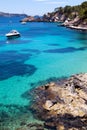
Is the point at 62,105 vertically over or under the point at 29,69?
over

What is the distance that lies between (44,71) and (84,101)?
16.2 m

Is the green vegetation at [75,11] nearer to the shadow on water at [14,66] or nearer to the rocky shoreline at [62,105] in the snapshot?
the shadow on water at [14,66]

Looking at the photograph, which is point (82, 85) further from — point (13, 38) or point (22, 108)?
point (13, 38)

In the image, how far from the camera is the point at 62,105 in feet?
90.7

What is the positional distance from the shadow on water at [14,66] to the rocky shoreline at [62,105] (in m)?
9.33

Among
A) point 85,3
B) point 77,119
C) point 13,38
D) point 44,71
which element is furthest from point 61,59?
point 85,3

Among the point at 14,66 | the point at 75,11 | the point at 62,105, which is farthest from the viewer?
the point at 75,11

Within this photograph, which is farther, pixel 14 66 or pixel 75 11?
pixel 75 11

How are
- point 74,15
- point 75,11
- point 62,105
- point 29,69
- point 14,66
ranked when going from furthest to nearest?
1. point 75,11
2. point 74,15
3. point 14,66
4. point 29,69
5. point 62,105

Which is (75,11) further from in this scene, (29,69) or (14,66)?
(29,69)

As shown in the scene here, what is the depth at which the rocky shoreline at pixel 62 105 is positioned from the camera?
958 inches

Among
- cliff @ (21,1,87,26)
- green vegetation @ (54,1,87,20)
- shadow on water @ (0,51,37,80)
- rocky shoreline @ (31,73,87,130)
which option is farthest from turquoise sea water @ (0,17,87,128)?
cliff @ (21,1,87,26)

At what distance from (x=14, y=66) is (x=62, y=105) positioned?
74.0 ft

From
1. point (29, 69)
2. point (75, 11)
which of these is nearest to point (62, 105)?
point (29, 69)
